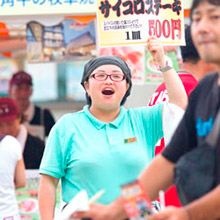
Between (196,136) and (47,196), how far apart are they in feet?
5.44

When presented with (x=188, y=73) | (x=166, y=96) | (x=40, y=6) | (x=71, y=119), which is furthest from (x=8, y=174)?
(x=188, y=73)

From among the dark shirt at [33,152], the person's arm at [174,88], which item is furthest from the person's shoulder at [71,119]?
the dark shirt at [33,152]

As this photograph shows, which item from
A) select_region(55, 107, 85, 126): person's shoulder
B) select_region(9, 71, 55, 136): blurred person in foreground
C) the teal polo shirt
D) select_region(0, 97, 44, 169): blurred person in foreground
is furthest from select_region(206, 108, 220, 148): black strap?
select_region(9, 71, 55, 136): blurred person in foreground

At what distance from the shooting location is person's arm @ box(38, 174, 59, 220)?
3.87 m

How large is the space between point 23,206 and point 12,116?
0.94 meters

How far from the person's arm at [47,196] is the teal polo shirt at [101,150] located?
91 mm

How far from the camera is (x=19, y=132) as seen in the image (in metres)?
7.08

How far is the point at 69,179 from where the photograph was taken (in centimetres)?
368

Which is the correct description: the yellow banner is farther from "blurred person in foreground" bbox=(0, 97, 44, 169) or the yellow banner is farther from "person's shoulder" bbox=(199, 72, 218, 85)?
"person's shoulder" bbox=(199, 72, 218, 85)

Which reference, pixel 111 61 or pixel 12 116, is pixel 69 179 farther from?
pixel 12 116

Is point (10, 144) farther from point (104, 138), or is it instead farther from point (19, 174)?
point (104, 138)

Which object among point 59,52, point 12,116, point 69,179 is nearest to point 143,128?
point 69,179

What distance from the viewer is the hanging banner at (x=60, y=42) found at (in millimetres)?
6164

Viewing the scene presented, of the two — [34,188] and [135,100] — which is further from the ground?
[135,100]
